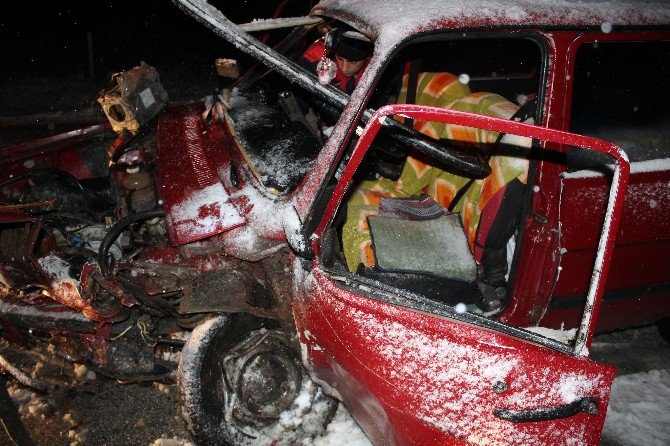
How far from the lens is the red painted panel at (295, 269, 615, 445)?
1.49 meters

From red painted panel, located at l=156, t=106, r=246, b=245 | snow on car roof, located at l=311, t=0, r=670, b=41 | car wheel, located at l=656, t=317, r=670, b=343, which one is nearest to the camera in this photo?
snow on car roof, located at l=311, t=0, r=670, b=41

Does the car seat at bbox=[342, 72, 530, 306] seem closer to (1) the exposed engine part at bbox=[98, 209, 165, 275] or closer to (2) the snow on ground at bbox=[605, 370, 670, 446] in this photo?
(1) the exposed engine part at bbox=[98, 209, 165, 275]

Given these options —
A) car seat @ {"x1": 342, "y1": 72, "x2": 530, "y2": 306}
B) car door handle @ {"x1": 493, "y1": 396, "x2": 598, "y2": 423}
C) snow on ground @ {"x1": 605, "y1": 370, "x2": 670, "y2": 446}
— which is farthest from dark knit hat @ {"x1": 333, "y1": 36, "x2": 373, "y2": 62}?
snow on ground @ {"x1": 605, "y1": 370, "x2": 670, "y2": 446}

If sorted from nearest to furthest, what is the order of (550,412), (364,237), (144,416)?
1. (550,412)
2. (364,237)
3. (144,416)

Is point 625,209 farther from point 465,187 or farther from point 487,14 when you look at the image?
point 487,14

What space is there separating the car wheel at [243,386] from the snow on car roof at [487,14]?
1.60 m

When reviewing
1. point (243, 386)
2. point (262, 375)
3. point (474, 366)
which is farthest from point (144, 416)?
point (474, 366)

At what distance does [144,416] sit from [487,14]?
2872mm

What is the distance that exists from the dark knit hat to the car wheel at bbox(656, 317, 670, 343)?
3149 mm

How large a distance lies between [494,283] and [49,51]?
10.3m

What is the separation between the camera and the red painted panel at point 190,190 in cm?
204

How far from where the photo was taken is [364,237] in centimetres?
246

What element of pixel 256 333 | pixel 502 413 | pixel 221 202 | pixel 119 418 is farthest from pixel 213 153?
pixel 502 413

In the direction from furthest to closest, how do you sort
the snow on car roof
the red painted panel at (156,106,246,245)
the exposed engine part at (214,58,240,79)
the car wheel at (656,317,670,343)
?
the car wheel at (656,317,670,343)
the exposed engine part at (214,58,240,79)
the red painted panel at (156,106,246,245)
the snow on car roof
